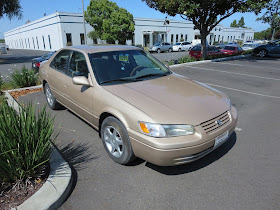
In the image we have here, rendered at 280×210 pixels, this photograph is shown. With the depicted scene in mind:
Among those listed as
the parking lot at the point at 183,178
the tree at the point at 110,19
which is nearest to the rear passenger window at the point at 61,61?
the parking lot at the point at 183,178

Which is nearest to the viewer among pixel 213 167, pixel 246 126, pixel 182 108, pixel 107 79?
pixel 182 108

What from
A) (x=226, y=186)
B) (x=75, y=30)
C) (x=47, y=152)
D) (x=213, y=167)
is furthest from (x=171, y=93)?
(x=75, y=30)

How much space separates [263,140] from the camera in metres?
3.79

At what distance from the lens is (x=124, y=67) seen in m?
3.72

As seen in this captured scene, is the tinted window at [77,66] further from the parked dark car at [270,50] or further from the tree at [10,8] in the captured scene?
the tree at [10,8]

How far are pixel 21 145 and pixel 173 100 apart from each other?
203 cm

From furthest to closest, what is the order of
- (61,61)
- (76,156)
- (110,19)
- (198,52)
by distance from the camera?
(110,19) < (198,52) < (61,61) < (76,156)

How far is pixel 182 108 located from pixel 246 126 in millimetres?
2452

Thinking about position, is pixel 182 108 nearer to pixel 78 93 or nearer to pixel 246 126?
pixel 78 93

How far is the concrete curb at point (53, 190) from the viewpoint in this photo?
2.18 metres

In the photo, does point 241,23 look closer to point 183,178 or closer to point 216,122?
point 216,122

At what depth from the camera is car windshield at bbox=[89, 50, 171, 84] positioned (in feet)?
11.3

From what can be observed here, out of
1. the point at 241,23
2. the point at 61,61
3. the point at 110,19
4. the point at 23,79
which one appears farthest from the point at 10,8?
the point at 241,23

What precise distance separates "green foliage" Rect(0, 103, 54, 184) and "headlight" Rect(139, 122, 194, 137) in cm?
124
